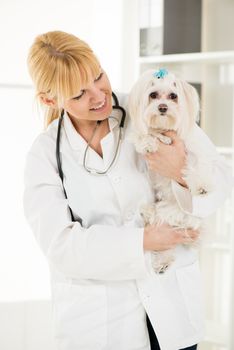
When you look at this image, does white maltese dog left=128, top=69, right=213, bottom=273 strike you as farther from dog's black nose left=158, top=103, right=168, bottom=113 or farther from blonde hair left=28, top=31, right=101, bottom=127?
blonde hair left=28, top=31, right=101, bottom=127

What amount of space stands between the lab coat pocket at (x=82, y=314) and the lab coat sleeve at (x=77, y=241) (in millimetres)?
70

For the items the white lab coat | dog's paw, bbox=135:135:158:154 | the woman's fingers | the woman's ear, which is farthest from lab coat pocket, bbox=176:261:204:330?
the woman's ear

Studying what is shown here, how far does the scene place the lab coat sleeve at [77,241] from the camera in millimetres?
1642

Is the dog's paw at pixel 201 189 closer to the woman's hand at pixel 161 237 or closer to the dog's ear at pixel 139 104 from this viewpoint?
the woman's hand at pixel 161 237

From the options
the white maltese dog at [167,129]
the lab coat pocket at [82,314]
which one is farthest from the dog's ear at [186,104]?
the lab coat pocket at [82,314]

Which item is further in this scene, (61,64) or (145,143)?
(145,143)

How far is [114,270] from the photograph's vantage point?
5.45ft

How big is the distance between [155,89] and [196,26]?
1.53m

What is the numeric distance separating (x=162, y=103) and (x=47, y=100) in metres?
0.39

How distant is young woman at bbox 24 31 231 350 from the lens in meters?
1.65

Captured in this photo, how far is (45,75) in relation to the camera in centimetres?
165

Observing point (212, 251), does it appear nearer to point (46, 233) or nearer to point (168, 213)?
point (168, 213)

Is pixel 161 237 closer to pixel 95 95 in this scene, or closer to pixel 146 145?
pixel 146 145

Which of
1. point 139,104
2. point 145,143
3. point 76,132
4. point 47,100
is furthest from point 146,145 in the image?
point 47,100
